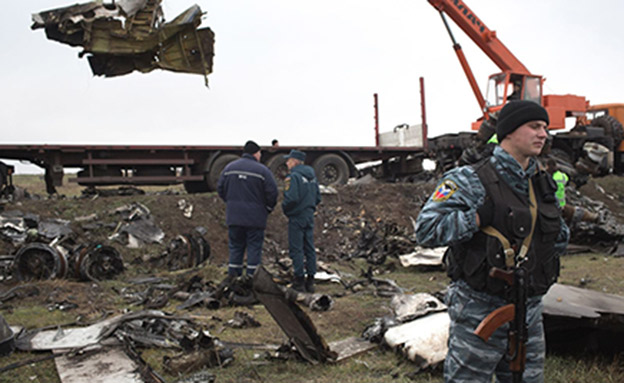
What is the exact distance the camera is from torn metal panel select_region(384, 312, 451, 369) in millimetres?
3486

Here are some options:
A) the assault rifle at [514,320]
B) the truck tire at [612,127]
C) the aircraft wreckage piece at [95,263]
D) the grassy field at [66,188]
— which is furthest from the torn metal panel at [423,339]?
the truck tire at [612,127]

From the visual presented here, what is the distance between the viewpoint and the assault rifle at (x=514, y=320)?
2.06 metres

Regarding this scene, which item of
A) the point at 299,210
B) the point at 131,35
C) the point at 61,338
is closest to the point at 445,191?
the point at 61,338

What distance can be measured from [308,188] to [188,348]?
279cm

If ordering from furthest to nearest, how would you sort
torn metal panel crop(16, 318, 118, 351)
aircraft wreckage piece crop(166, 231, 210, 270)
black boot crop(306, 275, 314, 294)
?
aircraft wreckage piece crop(166, 231, 210, 270)
black boot crop(306, 275, 314, 294)
torn metal panel crop(16, 318, 118, 351)

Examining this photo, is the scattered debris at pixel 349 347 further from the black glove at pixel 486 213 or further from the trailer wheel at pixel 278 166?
the trailer wheel at pixel 278 166

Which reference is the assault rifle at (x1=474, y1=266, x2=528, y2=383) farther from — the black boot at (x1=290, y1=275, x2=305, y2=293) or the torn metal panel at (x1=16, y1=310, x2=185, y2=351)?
the black boot at (x1=290, y1=275, x2=305, y2=293)

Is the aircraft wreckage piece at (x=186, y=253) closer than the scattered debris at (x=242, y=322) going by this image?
No

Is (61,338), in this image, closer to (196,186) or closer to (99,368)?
(99,368)

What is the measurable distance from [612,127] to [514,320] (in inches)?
706

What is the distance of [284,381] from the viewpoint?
3.38 meters

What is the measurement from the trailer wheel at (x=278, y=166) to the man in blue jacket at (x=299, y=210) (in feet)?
21.2

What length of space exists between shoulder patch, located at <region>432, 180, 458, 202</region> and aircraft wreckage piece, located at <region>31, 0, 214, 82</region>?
7149mm

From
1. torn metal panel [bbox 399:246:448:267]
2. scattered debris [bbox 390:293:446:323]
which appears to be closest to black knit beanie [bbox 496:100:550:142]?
scattered debris [bbox 390:293:446:323]
